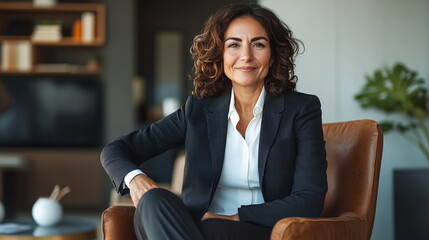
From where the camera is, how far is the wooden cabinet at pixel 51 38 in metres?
7.43

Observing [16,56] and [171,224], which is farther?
[16,56]

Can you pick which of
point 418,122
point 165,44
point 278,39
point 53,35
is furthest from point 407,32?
point 165,44

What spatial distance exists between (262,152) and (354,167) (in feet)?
1.39

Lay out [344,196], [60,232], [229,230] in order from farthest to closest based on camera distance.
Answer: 1. [60,232]
2. [344,196]
3. [229,230]

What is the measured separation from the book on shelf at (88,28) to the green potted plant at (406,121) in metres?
4.29

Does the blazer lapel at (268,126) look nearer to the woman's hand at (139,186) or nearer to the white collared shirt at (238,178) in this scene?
the white collared shirt at (238,178)

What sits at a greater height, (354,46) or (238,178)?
(354,46)

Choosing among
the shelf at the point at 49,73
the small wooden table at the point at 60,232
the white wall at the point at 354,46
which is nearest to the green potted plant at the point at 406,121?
the white wall at the point at 354,46

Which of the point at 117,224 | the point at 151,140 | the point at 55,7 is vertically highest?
the point at 55,7

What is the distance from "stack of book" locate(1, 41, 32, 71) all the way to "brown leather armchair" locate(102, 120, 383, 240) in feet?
17.3

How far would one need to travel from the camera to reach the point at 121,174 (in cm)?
222

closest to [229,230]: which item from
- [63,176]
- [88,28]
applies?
Result: [63,176]

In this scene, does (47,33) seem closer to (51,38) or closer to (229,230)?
(51,38)

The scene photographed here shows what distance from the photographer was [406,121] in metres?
3.90
